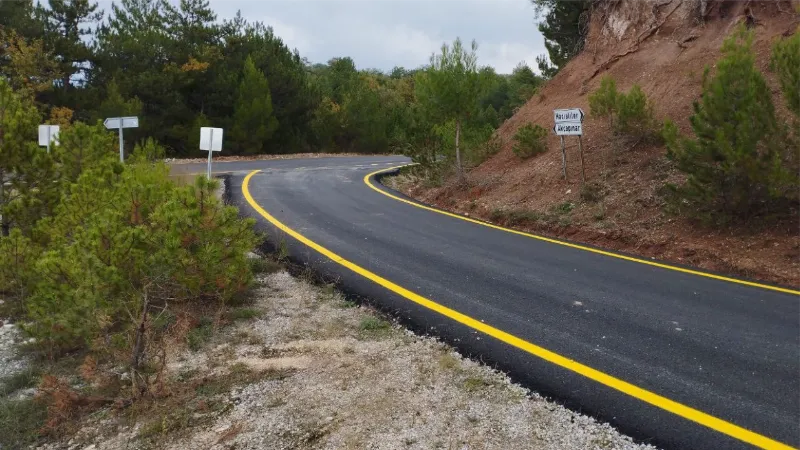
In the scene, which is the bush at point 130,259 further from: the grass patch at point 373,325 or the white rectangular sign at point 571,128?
the white rectangular sign at point 571,128

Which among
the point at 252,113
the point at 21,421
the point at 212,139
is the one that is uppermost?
the point at 252,113

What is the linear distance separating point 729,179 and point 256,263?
653cm

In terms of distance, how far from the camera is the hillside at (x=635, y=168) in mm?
7348

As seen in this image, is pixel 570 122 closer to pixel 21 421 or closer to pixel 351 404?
pixel 351 404

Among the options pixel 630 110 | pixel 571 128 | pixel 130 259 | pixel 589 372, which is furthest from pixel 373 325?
pixel 630 110

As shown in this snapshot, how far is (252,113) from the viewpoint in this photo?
27.9 meters

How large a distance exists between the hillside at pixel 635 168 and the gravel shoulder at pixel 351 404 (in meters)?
4.63

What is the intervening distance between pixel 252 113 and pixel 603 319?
1014 inches

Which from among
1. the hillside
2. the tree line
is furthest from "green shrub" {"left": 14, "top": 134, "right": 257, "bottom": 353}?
the tree line

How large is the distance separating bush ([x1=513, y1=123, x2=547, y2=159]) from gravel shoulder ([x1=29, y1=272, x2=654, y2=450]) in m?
9.58

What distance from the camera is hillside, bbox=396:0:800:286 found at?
735cm

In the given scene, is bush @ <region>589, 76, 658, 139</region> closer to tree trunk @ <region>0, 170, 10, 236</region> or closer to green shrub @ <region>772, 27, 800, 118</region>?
green shrub @ <region>772, 27, 800, 118</region>

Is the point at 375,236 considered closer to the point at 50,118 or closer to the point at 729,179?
the point at 729,179

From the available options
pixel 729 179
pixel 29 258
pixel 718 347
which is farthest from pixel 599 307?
pixel 29 258
